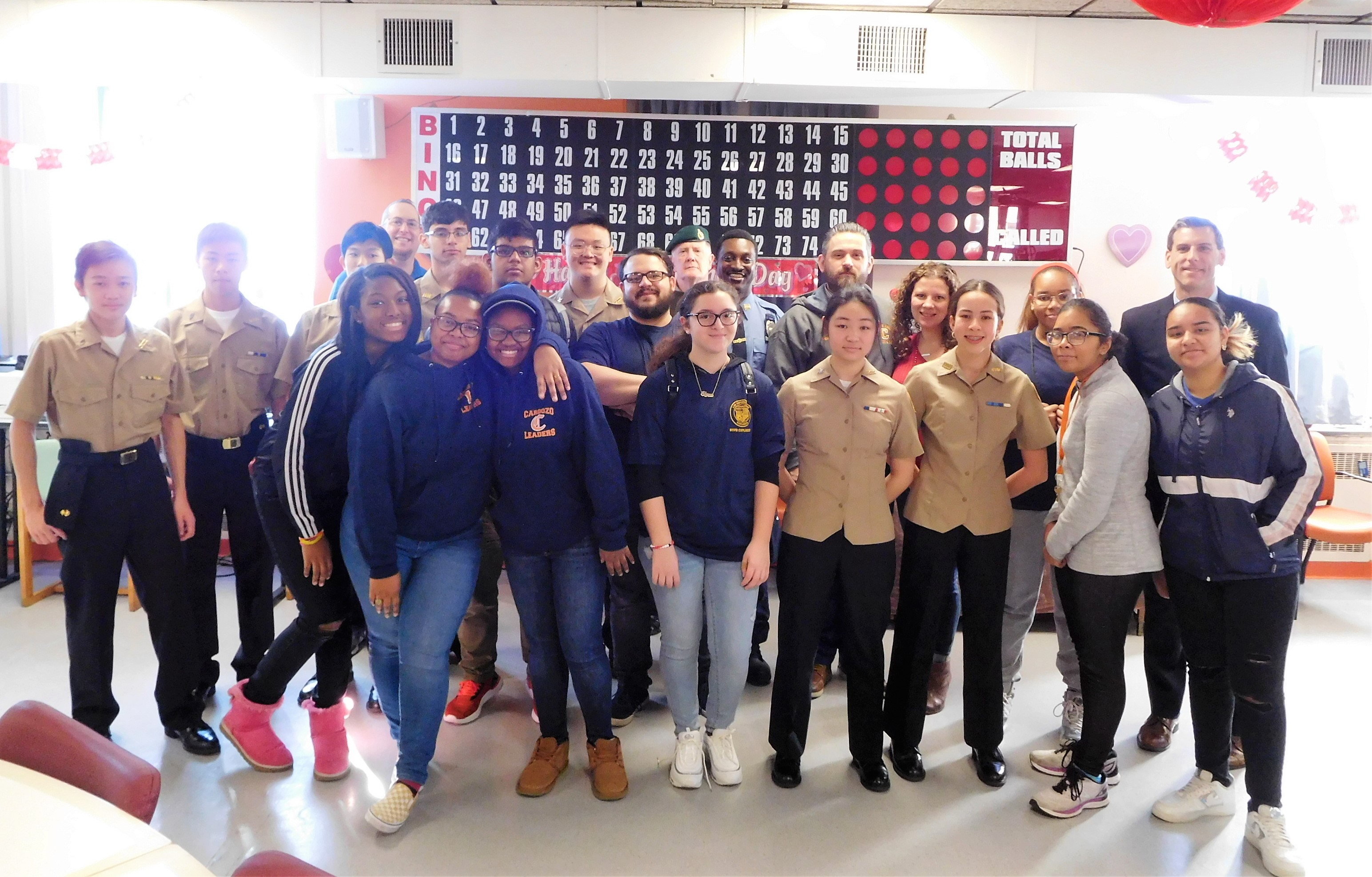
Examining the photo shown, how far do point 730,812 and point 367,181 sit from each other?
4258mm

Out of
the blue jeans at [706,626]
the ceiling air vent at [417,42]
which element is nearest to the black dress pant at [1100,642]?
the blue jeans at [706,626]

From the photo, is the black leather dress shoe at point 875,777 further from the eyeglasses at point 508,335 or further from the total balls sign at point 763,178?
the total balls sign at point 763,178

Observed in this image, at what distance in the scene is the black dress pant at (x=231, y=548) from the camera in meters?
3.00

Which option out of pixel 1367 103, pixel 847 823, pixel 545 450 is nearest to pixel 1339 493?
pixel 1367 103

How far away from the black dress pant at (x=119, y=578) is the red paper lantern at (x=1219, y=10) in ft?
10.2

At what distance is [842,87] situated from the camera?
428 cm

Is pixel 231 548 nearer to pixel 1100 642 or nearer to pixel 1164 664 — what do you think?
pixel 1100 642

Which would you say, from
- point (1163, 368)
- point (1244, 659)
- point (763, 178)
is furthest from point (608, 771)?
point (763, 178)

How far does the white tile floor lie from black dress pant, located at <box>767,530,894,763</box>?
0.75ft

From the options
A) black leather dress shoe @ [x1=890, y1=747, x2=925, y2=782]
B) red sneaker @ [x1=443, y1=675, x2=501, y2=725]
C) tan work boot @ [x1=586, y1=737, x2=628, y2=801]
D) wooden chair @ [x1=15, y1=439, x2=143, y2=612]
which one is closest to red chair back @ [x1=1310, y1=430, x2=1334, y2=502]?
black leather dress shoe @ [x1=890, y1=747, x2=925, y2=782]

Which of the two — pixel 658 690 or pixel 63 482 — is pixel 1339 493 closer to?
pixel 658 690

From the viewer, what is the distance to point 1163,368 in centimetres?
287

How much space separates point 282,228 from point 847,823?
4612 millimetres

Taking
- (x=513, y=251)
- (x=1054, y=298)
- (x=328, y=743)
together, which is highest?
(x=513, y=251)
